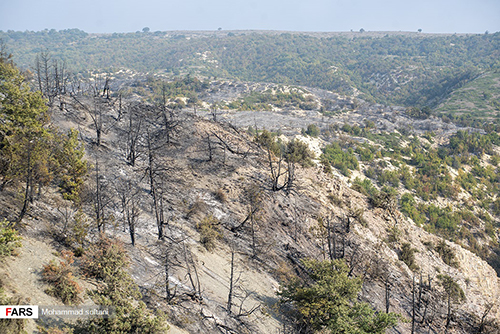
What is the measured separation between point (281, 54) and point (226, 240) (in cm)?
18932

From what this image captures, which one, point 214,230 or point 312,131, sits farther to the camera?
point 312,131

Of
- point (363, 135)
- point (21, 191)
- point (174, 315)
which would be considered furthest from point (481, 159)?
point (21, 191)

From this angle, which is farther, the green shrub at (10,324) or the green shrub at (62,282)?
the green shrub at (62,282)

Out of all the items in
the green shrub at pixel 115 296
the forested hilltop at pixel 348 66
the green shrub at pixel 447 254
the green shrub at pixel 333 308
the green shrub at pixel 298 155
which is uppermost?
the forested hilltop at pixel 348 66

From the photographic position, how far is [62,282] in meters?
13.2

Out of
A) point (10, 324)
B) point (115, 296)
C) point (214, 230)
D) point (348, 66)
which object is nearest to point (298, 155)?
point (214, 230)

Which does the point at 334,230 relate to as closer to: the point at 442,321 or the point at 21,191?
the point at 442,321

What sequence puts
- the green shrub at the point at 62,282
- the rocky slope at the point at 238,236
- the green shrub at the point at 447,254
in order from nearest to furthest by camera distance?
1. the green shrub at the point at 62,282
2. the rocky slope at the point at 238,236
3. the green shrub at the point at 447,254

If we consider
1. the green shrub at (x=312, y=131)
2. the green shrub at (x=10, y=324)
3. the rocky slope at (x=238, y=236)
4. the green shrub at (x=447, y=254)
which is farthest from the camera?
the green shrub at (x=312, y=131)

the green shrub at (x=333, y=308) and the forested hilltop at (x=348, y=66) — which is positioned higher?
the forested hilltop at (x=348, y=66)

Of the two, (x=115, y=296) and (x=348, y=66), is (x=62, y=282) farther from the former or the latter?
(x=348, y=66)

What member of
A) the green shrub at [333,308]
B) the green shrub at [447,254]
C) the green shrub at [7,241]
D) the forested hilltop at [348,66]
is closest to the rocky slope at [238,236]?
the green shrub at [7,241]

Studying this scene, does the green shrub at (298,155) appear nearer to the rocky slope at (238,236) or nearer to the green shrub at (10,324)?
the rocky slope at (238,236)

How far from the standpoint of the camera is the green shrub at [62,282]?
12984 millimetres
